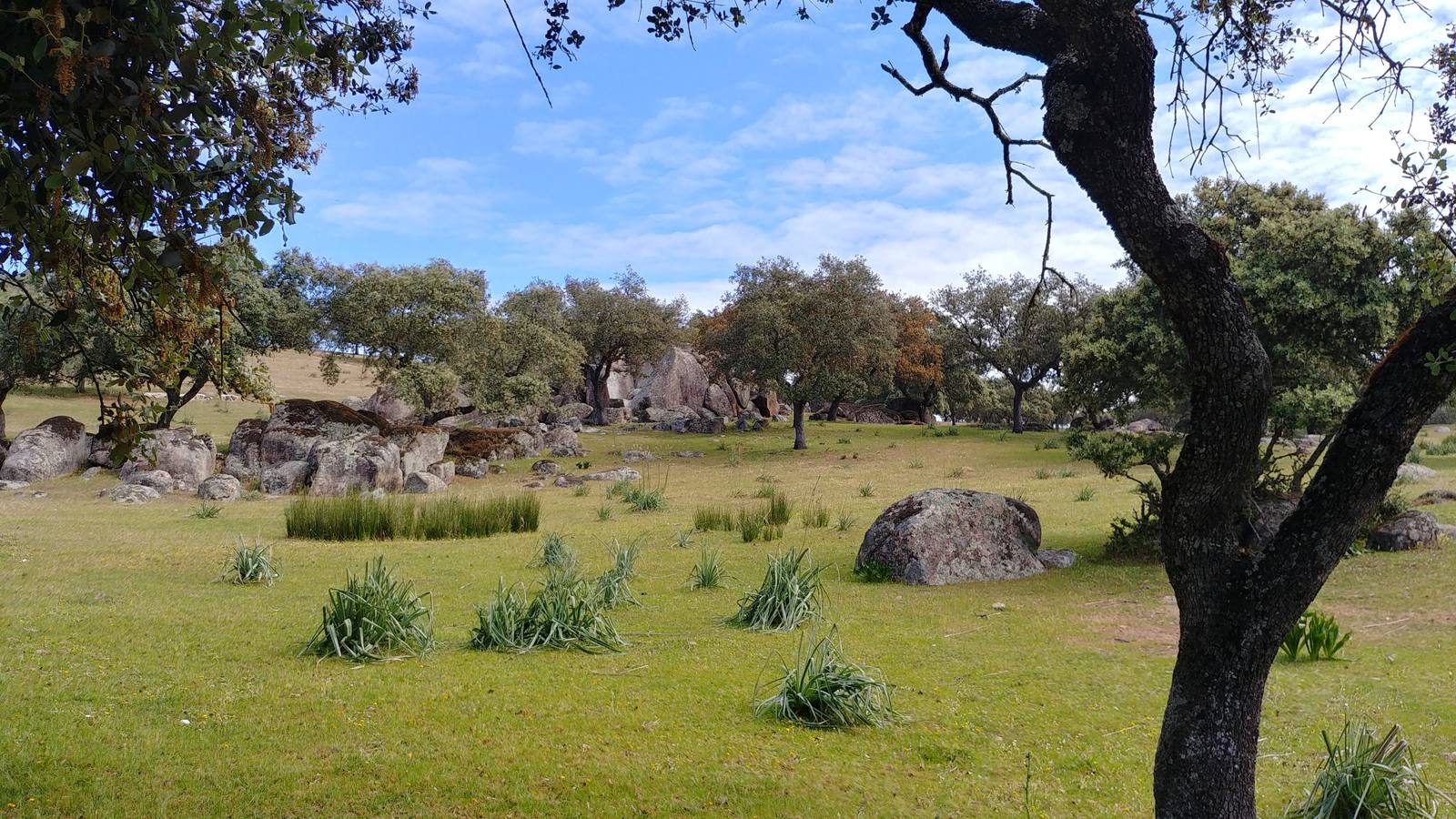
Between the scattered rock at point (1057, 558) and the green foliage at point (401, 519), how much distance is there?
8946mm

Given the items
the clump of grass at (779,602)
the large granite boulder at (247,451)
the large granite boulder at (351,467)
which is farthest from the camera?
the large granite boulder at (247,451)

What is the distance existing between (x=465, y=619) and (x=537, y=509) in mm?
7799

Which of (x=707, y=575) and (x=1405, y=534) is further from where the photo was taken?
(x=1405, y=534)

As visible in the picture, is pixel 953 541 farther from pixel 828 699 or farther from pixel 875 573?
pixel 828 699

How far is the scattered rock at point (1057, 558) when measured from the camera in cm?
1241

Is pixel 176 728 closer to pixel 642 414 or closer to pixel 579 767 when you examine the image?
pixel 579 767

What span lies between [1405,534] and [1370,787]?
10.2m

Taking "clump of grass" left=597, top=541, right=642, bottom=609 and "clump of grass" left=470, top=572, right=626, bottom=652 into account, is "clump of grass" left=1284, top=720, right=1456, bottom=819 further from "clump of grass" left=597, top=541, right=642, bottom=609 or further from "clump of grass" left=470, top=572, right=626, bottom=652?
"clump of grass" left=597, top=541, right=642, bottom=609

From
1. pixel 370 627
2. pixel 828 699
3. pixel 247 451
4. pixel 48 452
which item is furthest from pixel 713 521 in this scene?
pixel 48 452

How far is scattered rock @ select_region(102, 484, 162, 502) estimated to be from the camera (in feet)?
64.5

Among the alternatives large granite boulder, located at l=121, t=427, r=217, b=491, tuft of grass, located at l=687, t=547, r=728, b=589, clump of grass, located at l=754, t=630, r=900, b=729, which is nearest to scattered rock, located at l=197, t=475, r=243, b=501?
large granite boulder, located at l=121, t=427, r=217, b=491

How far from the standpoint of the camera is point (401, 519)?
49.6 ft

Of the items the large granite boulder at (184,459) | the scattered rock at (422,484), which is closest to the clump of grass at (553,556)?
the scattered rock at (422,484)

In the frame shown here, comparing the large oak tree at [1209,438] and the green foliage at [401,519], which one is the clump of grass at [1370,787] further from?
the green foliage at [401,519]
